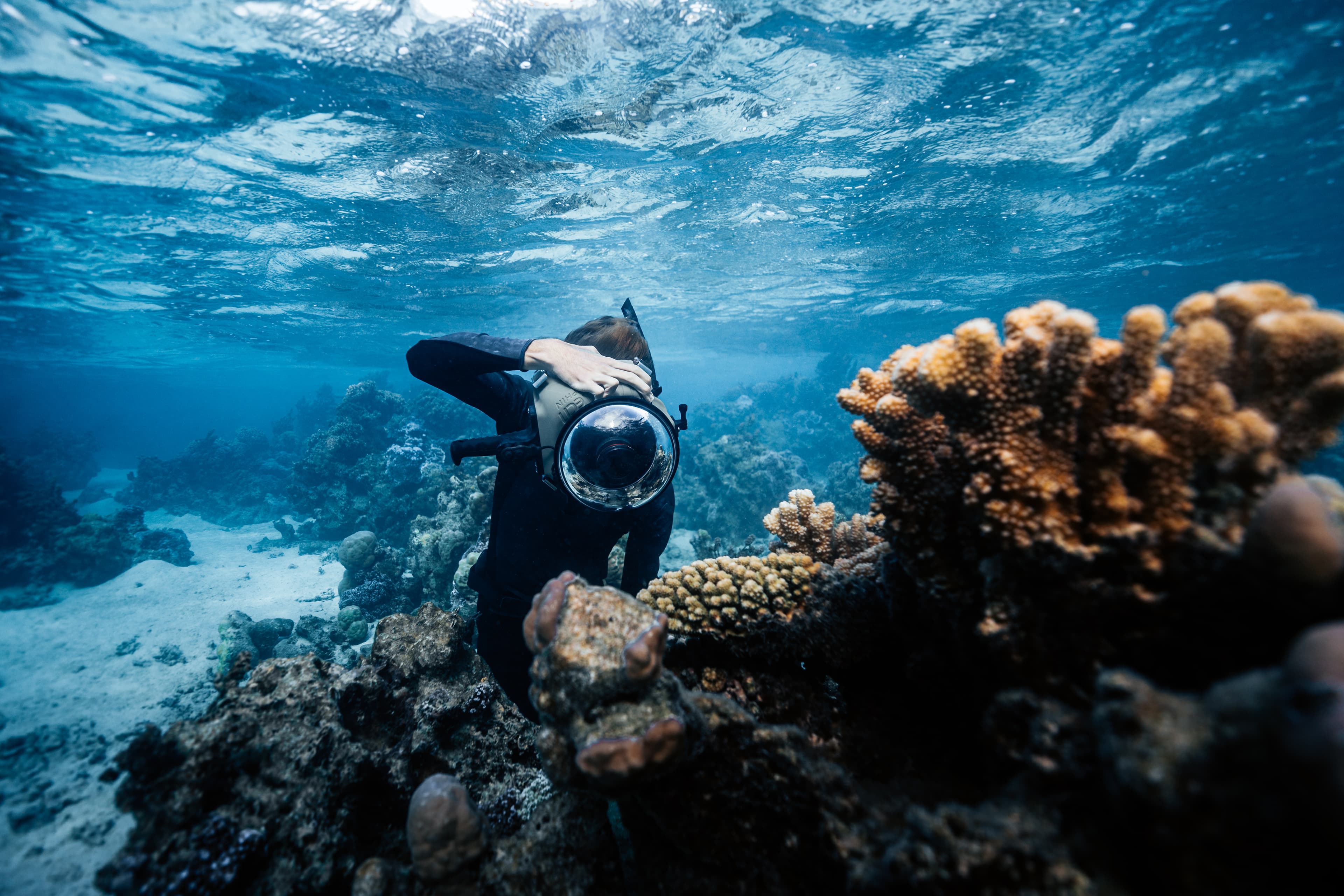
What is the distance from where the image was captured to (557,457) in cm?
264

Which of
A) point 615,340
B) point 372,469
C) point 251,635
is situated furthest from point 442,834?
point 372,469

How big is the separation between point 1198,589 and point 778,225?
15848mm

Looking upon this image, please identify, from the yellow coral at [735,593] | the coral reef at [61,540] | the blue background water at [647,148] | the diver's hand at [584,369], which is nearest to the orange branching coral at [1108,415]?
the yellow coral at [735,593]

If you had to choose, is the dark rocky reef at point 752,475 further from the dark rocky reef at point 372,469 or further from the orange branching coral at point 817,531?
the dark rocky reef at point 372,469

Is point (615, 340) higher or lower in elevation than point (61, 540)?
higher

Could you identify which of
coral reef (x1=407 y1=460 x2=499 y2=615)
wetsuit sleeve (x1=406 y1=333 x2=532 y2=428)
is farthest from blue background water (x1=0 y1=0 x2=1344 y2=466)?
coral reef (x1=407 y1=460 x2=499 y2=615)

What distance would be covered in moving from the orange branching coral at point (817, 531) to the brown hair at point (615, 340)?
155 centimetres

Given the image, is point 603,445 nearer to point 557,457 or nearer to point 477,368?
point 557,457

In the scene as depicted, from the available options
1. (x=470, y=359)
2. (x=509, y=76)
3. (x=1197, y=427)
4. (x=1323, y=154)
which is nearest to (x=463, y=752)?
(x=470, y=359)

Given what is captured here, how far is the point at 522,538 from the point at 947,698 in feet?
9.84

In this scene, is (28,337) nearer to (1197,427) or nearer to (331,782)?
(331,782)

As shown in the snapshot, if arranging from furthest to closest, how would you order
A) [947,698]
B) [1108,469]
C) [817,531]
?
[817,531]
[947,698]
[1108,469]

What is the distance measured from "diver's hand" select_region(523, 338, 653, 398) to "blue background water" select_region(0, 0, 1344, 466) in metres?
6.65

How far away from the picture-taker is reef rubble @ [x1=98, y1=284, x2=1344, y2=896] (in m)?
1.10
